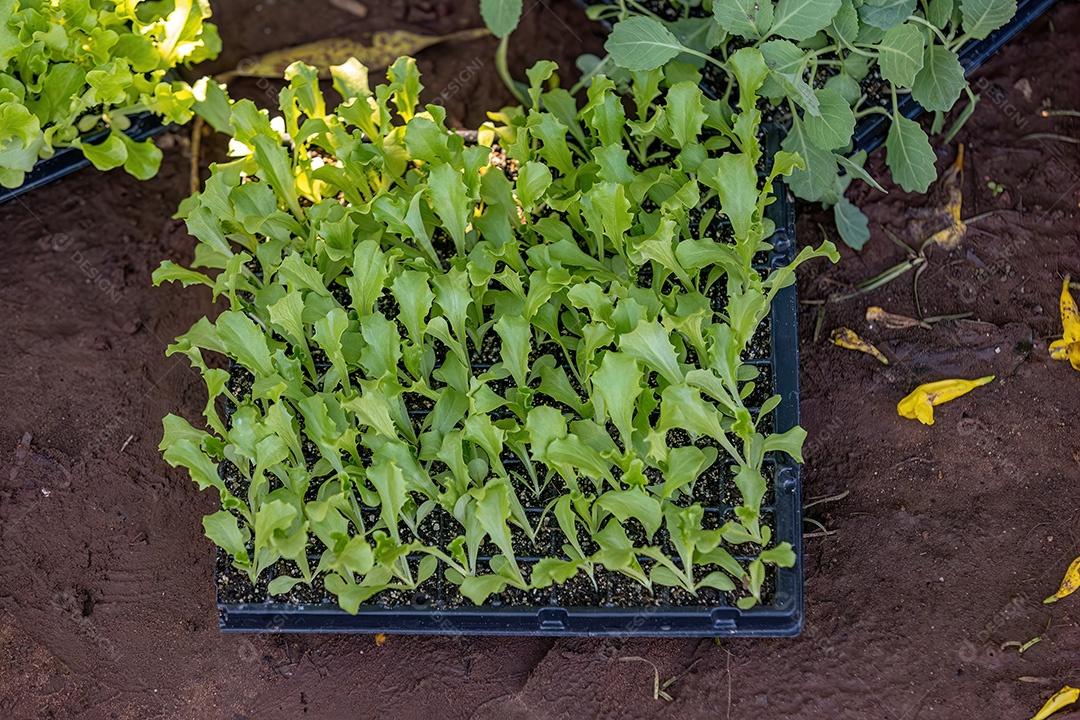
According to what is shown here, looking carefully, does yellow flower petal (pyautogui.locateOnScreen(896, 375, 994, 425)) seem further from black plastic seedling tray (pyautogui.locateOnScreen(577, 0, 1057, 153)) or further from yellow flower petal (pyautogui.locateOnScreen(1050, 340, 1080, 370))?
black plastic seedling tray (pyautogui.locateOnScreen(577, 0, 1057, 153))

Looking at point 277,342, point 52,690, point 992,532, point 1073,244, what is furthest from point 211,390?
point 1073,244

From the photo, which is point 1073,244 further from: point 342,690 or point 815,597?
point 342,690

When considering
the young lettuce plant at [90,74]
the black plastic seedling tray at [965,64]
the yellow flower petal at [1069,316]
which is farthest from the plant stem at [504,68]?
the yellow flower petal at [1069,316]

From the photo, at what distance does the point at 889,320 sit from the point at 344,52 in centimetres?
155

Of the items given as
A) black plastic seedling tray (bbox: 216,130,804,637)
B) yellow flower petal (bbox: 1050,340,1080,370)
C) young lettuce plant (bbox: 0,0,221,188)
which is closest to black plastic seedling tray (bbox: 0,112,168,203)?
young lettuce plant (bbox: 0,0,221,188)

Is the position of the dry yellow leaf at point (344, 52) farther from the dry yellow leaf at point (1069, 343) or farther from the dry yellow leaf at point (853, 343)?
the dry yellow leaf at point (1069, 343)

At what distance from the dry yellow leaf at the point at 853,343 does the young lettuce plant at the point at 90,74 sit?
1.52m

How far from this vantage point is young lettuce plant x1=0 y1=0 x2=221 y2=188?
2117mm

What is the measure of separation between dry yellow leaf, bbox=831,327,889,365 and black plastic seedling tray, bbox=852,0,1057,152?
403 millimetres

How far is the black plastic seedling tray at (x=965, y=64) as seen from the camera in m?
2.27

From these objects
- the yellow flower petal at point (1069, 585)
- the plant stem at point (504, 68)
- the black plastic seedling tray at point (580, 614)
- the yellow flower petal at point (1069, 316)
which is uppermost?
the plant stem at point (504, 68)

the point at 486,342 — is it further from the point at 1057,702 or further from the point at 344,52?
the point at 1057,702

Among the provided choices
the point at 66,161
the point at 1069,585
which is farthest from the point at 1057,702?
the point at 66,161

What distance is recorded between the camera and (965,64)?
7.51 feet
